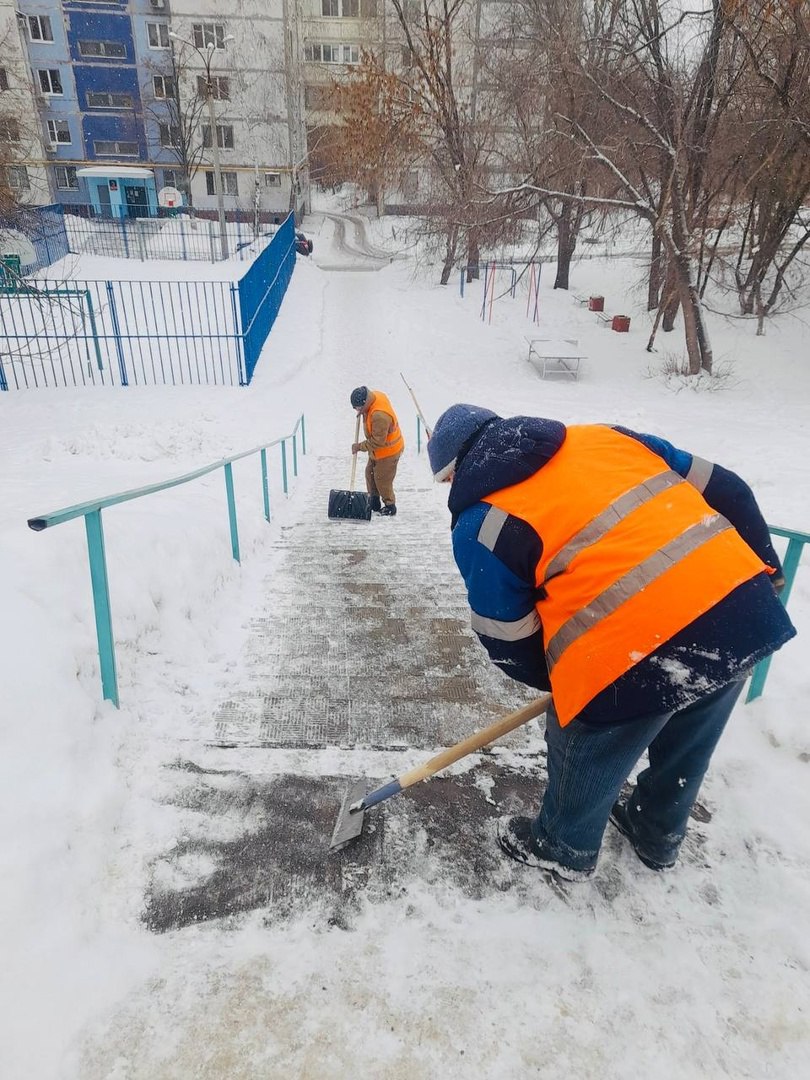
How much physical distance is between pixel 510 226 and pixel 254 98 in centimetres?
3055

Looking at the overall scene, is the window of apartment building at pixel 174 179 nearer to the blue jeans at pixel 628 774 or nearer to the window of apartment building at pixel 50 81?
the window of apartment building at pixel 50 81

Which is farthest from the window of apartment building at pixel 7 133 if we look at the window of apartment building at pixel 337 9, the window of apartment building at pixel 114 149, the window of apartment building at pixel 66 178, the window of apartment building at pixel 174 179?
the window of apartment building at pixel 337 9

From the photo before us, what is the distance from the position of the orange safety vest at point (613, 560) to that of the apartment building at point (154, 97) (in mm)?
36363

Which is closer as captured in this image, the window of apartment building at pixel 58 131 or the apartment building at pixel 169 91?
the apartment building at pixel 169 91

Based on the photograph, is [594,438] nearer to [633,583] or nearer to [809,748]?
[633,583]

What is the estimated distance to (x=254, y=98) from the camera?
35625 millimetres

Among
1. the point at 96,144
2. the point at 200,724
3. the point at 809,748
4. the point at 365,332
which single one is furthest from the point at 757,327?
the point at 96,144

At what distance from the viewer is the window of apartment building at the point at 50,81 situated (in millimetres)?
34281

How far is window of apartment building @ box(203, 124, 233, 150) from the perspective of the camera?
36406 millimetres

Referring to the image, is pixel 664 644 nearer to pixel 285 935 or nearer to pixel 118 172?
pixel 285 935

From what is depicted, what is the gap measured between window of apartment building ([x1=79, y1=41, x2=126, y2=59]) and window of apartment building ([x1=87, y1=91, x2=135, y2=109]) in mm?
1838

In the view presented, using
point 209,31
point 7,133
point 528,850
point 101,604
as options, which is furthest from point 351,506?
point 209,31

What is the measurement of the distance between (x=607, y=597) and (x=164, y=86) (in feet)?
149

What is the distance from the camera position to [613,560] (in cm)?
154
